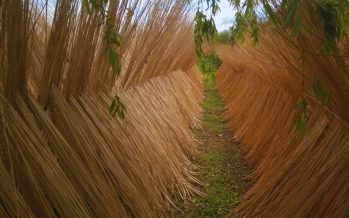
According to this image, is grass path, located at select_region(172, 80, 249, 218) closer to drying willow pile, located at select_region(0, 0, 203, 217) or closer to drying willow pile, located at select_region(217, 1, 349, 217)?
drying willow pile, located at select_region(0, 0, 203, 217)

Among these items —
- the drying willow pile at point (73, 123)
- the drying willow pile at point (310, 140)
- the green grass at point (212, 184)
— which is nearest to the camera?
the drying willow pile at point (73, 123)

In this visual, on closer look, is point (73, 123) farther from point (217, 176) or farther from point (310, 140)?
point (217, 176)

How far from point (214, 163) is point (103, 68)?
6.61ft

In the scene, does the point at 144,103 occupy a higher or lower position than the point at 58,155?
lower

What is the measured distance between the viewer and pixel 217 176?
3266 millimetres

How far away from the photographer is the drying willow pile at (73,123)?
47.0 inches

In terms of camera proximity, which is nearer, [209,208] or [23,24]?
[23,24]

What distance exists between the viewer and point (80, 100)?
69.5 inches

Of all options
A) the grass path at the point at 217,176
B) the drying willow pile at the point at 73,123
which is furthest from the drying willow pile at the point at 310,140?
the drying willow pile at the point at 73,123

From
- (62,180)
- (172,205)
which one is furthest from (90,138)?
(172,205)

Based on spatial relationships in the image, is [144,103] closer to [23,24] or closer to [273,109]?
[273,109]

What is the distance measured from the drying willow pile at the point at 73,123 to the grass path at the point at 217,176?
0.67ft

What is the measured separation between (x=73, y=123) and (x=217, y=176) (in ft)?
6.51

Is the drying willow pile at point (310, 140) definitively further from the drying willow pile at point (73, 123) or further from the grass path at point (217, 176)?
the drying willow pile at point (73, 123)
